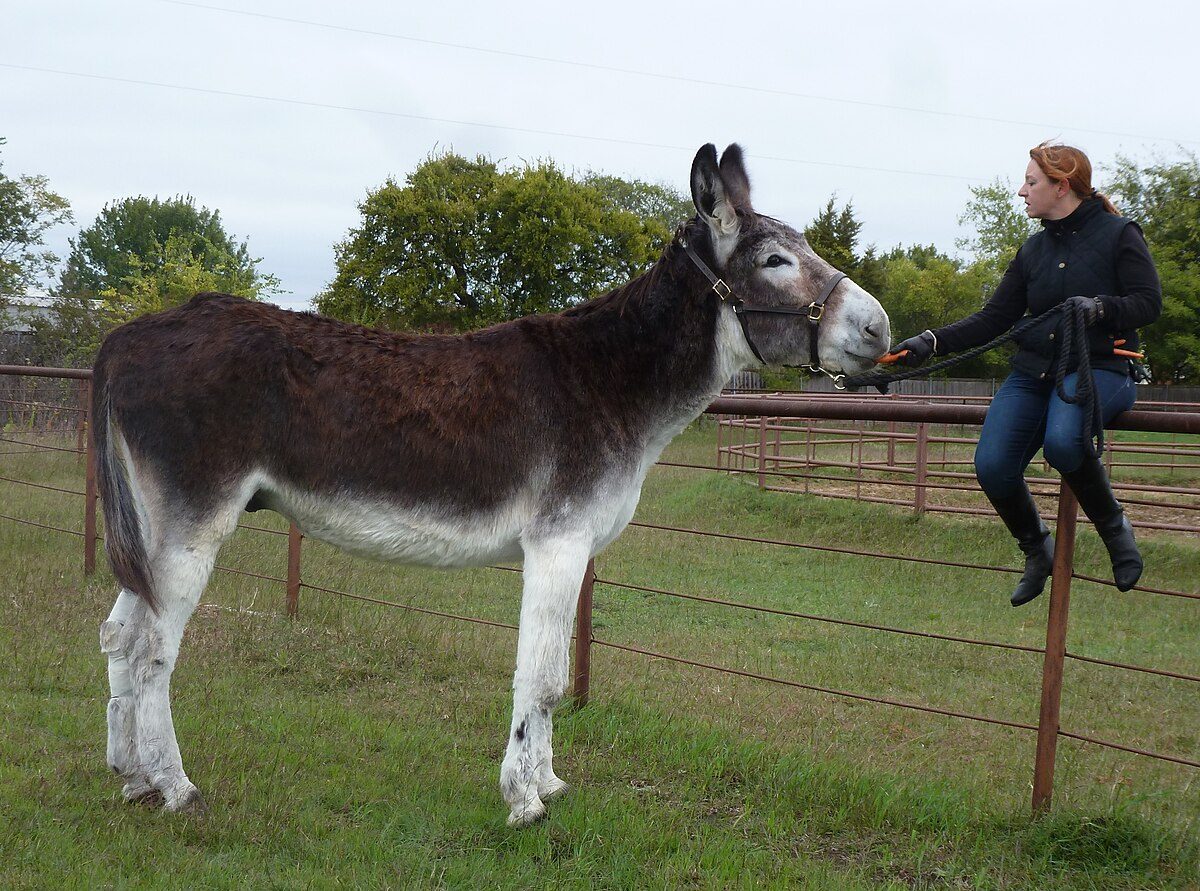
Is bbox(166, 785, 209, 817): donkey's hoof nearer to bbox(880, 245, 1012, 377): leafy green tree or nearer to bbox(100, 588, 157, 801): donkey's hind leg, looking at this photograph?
bbox(100, 588, 157, 801): donkey's hind leg

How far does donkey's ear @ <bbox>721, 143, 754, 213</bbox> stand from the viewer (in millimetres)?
3621

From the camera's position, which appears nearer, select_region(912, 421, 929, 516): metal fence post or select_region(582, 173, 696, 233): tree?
select_region(912, 421, 929, 516): metal fence post

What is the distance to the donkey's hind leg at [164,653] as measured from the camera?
352cm

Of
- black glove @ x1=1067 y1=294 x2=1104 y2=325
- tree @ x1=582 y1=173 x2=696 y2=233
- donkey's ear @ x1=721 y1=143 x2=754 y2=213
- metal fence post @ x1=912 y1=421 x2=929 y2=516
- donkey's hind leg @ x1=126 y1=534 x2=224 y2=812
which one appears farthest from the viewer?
tree @ x1=582 y1=173 x2=696 y2=233

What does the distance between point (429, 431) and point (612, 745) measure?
2024 millimetres

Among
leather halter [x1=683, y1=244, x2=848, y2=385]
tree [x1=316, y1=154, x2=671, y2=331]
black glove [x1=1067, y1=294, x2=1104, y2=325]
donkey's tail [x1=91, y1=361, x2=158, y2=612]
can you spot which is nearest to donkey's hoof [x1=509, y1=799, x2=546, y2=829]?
donkey's tail [x1=91, y1=361, x2=158, y2=612]

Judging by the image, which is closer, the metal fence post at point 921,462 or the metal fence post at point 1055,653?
the metal fence post at point 1055,653

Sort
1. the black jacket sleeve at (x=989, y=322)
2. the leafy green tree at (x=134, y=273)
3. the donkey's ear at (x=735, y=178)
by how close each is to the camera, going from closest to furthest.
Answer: the donkey's ear at (x=735, y=178), the black jacket sleeve at (x=989, y=322), the leafy green tree at (x=134, y=273)

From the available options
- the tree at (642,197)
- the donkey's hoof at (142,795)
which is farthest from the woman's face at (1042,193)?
the tree at (642,197)

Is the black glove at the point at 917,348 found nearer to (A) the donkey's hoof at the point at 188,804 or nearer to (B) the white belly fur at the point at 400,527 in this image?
(B) the white belly fur at the point at 400,527

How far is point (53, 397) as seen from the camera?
59.9ft

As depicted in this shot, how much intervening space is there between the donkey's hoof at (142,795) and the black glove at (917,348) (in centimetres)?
321

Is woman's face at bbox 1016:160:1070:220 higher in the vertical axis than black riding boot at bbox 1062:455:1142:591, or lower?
higher

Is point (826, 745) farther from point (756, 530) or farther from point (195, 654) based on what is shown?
point (756, 530)
